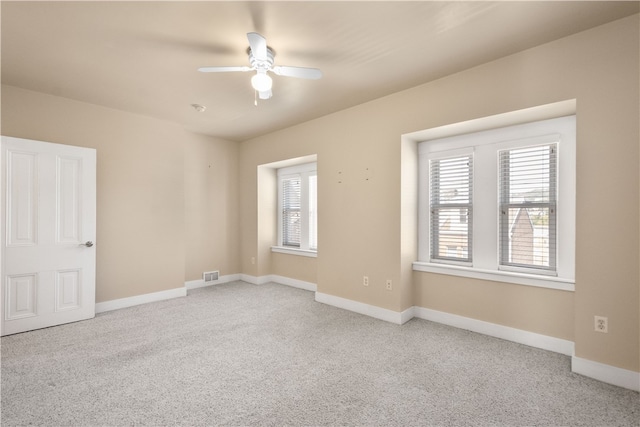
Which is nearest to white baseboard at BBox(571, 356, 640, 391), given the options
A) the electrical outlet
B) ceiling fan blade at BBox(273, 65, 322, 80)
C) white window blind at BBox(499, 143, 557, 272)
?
the electrical outlet

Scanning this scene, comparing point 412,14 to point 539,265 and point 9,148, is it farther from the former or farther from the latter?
point 9,148

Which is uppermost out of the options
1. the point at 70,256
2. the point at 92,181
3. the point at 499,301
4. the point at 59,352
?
the point at 92,181

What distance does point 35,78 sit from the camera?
3.10 metres

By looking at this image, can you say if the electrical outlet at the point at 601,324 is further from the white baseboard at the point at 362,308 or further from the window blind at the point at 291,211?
the window blind at the point at 291,211

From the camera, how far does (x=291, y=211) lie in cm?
552

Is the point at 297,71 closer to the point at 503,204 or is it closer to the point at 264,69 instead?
the point at 264,69

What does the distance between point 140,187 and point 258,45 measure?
3088 mm

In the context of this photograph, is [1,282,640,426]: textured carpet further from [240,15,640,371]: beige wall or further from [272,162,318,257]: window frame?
[272,162,318,257]: window frame

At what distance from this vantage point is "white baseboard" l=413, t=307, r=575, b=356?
8.91 ft

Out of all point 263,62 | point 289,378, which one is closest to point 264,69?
point 263,62

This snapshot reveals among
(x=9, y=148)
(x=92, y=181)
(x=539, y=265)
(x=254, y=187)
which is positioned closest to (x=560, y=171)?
(x=539, y=265)

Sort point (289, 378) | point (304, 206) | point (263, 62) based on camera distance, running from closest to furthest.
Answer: point (289, 378)
point (263, 62)
point (304, 206)

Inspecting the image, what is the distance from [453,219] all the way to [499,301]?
978 mm

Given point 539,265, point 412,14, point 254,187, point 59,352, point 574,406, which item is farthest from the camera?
point 254,187
